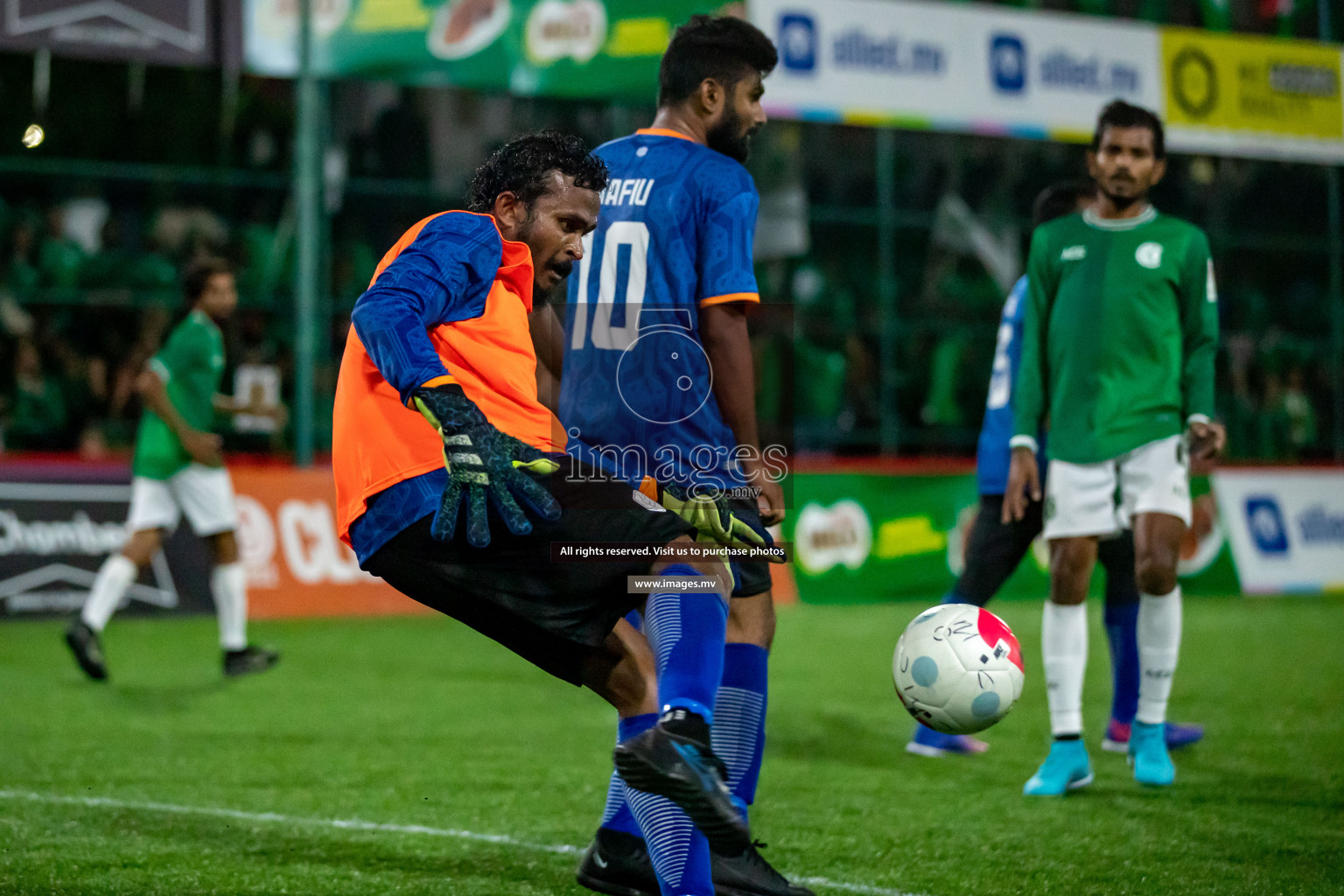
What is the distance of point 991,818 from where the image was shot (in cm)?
479

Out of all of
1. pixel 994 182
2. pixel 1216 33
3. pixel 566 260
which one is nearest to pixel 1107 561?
pixel 566 260

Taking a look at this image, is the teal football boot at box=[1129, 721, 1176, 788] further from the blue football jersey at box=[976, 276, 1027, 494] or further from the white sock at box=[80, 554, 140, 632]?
the white sock at box=[80, 554, 140, 632]

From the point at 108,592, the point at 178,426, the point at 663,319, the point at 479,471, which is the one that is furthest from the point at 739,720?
the point at 108,592

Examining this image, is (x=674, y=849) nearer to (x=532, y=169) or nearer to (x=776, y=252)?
(x=532, y=169)

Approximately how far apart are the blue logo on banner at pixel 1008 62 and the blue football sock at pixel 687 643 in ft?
40.1

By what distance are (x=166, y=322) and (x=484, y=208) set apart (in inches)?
430

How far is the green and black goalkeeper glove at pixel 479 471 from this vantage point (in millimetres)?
2928

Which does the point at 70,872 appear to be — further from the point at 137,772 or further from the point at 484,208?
the point at 484,208

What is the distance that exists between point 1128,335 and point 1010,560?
126 cm

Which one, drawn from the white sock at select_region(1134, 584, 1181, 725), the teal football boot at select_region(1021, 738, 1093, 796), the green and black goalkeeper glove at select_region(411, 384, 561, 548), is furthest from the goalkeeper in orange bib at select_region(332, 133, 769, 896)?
the white sock at select_region(1134, 584, 1181, 725)

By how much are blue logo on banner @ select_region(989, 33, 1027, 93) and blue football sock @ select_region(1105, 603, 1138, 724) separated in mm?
9633

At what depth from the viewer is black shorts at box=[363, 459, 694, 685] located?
10.2 feet

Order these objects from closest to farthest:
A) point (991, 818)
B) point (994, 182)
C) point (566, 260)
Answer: point (566, 260)
point (991, 818)
point (994, 182)

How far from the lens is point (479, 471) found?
9.70 feet
